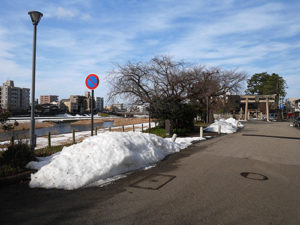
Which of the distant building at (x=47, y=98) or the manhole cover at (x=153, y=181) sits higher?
the distant building at (x=47, y=98)

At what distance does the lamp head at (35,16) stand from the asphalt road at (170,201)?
19.8 feet

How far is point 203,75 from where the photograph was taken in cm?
2955

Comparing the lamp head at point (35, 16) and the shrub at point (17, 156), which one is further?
the lamp head at point (35, 16)

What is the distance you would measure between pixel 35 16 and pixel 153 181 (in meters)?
7.27

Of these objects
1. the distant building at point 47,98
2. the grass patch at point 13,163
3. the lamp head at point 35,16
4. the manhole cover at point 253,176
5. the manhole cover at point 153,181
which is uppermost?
the distant building at point 47,98

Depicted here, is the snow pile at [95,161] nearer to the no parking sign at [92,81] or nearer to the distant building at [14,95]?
the no parking sign at [92,81]

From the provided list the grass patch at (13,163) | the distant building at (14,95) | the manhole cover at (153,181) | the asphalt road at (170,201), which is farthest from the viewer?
the distant building at (14,95)

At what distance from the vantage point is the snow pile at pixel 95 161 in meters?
5.62

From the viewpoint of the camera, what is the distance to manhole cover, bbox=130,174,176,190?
557 centimetres

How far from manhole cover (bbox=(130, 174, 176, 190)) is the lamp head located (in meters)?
6.99

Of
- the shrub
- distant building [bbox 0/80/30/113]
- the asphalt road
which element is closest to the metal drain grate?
the asphalt road

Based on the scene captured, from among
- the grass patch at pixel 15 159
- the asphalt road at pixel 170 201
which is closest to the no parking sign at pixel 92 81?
the grass patch at pixel 15 159

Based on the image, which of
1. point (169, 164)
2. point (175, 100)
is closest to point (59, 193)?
point (169, 164)

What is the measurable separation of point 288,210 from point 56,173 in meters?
5.08
